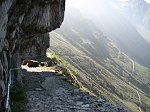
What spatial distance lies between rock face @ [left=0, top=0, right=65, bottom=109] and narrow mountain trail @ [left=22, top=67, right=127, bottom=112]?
2702 mm

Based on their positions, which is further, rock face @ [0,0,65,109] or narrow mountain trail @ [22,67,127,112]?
→ narrow mountain trail @ [22,67,127,112]

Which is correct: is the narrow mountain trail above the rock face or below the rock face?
below

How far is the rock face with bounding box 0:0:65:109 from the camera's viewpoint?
19.3 m

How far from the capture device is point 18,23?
84.0ft

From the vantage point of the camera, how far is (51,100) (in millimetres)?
28828

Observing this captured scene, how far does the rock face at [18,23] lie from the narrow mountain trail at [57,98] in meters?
2.70

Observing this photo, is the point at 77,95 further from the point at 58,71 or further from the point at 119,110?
the point at 58,71

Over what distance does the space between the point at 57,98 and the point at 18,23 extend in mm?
7339

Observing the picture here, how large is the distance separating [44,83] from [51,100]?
21.9 ft

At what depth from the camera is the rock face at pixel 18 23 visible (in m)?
19.3

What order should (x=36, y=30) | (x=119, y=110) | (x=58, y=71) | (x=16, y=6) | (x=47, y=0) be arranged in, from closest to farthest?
1. (x=16, y=6)
2. (x=119, y=110)
3. (x=47, y=0)
4. (x=36, y=30)
5. (x=58, y=71)

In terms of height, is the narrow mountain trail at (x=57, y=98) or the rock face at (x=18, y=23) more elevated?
the rock face at (x=18, y=23)

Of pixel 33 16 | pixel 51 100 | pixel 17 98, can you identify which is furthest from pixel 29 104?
pixel 33 16

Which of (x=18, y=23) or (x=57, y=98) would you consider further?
(x=57, y=98)
